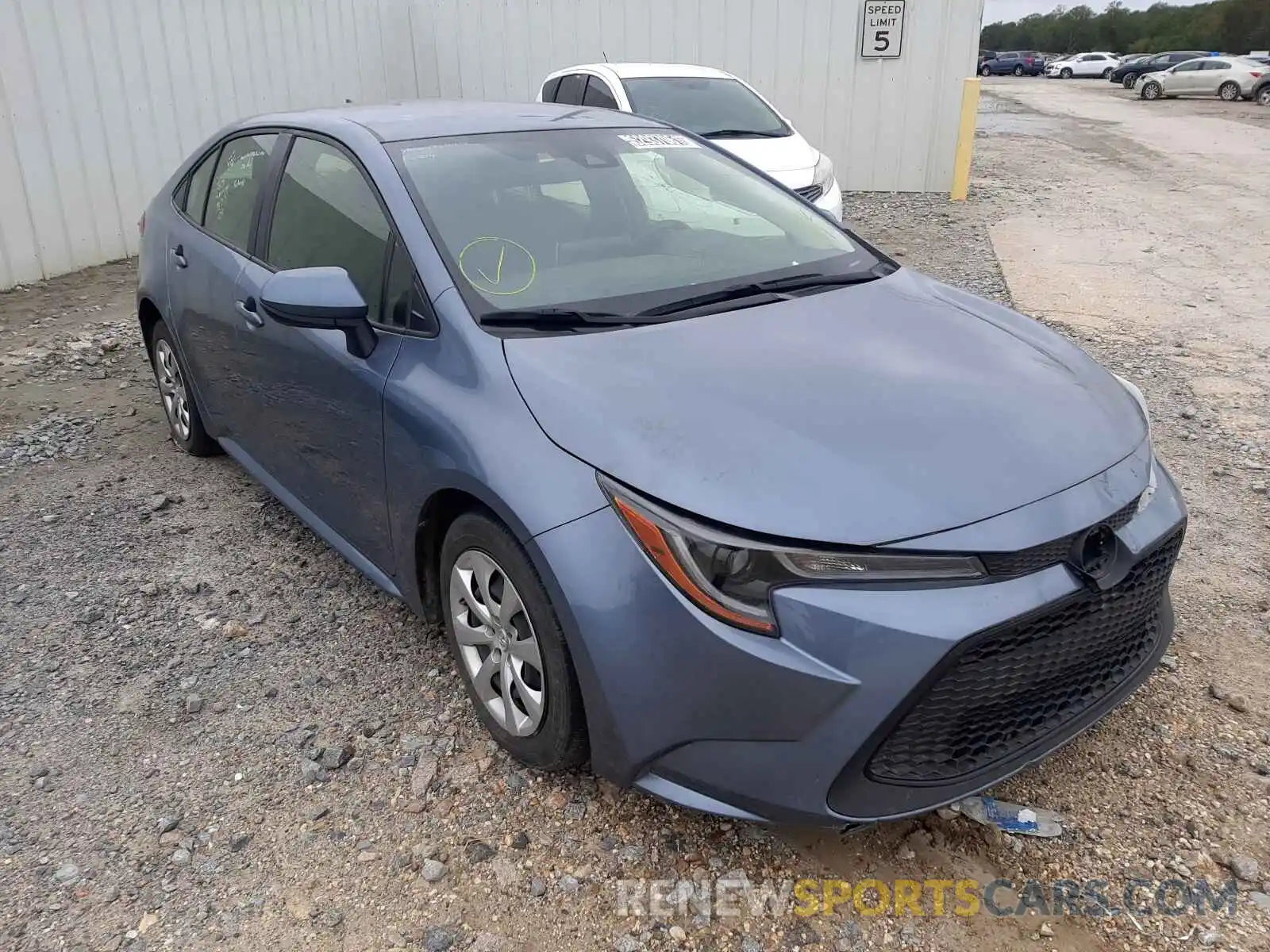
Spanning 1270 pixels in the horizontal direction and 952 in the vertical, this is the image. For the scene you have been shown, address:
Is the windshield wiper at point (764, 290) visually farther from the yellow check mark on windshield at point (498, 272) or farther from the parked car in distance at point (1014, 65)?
the parked car in distance at point (1014, 65)

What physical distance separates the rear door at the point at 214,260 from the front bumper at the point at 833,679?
216cm

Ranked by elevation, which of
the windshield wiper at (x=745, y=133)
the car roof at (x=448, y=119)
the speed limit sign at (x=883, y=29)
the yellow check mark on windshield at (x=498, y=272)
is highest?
the speed limit sign at (x=883, y=29)

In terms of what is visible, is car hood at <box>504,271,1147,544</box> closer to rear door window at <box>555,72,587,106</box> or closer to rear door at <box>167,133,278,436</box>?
rear door at <box>167,133,278,436</box>

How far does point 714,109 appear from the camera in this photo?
8.93 meters

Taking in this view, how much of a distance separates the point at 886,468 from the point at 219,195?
3.11m

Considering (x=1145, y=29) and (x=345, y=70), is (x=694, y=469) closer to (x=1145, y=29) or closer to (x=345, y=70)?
(x=345, y=70)

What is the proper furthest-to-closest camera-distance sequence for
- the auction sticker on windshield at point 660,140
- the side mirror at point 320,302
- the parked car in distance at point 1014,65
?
the parked car in distance at point 1014,65 < the auction sticker on windshield at point 660,140 < the side mirror at point 320,302

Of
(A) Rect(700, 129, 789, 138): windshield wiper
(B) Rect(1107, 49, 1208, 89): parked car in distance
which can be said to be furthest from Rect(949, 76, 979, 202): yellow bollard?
(B) Rect(1107, 49, 1208, 89): parked car in distance

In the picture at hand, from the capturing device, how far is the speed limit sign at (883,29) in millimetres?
12016

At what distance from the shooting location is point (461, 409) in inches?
95.7

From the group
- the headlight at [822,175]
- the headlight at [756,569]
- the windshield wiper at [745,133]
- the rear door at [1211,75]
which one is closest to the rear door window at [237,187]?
the headlight at [756,569]

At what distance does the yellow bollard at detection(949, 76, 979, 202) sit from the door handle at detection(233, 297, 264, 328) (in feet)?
34.0

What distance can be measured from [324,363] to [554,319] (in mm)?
830

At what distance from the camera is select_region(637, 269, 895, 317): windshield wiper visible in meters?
2.73
